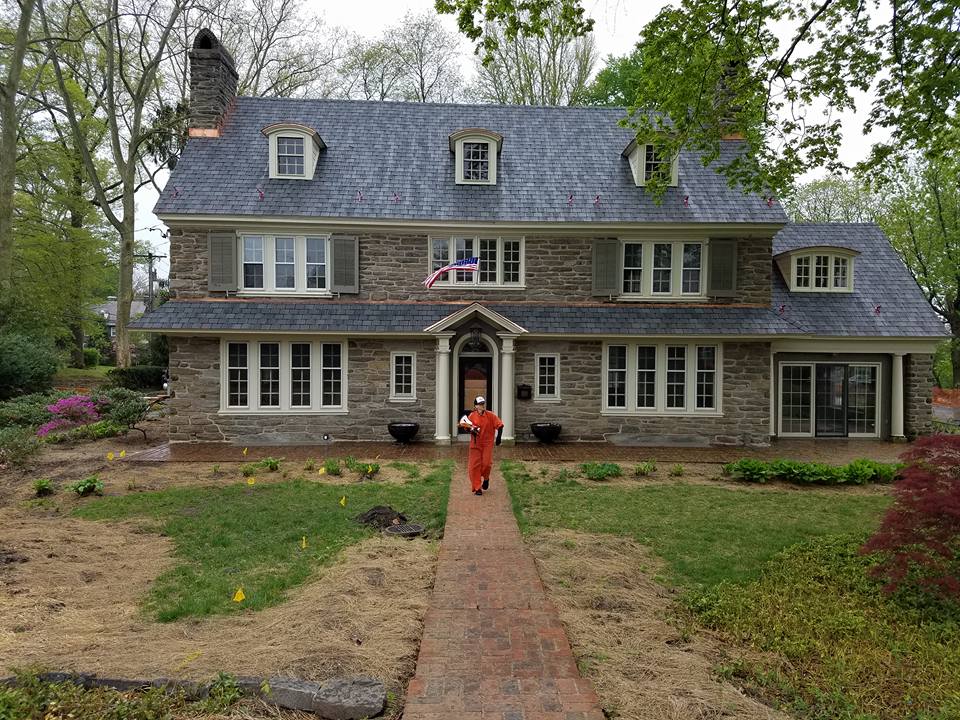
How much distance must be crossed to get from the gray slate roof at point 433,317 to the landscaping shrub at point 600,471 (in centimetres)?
416

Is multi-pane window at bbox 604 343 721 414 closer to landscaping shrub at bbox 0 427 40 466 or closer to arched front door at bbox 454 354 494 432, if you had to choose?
arched front door at bbox 454 354 494 432

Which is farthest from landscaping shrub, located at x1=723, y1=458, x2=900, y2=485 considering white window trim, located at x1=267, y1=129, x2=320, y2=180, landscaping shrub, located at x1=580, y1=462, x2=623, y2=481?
white window trim, located at x1=267, y1=129, x2=320, y2=180

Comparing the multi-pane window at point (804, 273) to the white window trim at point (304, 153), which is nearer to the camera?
the white window trim at point (304, 153)

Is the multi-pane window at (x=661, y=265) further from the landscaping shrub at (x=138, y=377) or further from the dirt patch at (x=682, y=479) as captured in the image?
the landscaping shrub at (x=138, y=377)

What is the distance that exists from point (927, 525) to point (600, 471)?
614cm

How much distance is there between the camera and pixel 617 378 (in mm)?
15688

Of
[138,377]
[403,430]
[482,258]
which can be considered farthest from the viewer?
[138,377]

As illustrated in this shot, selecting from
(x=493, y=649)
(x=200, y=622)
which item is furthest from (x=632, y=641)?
(x=200, y=622)

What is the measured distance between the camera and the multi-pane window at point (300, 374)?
15.3 m

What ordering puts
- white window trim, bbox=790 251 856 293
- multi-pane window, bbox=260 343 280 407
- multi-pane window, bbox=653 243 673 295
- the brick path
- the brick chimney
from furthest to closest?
white window trim, bbox=790 251 856 293
the brick chimney
multi-pane window, bbox=653 243 673 295
multi-pane window, bbox=260 343 280 407
the brick path

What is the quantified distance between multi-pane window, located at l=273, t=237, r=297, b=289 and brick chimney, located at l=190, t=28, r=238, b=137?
439 cm

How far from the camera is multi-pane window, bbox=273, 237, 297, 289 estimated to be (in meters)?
15.4

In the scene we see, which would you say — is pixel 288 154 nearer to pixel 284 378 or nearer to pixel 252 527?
pixel 284 378

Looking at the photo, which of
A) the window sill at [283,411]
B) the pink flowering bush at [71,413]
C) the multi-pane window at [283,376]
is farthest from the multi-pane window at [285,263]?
the pink flowering bush at [71,413]
